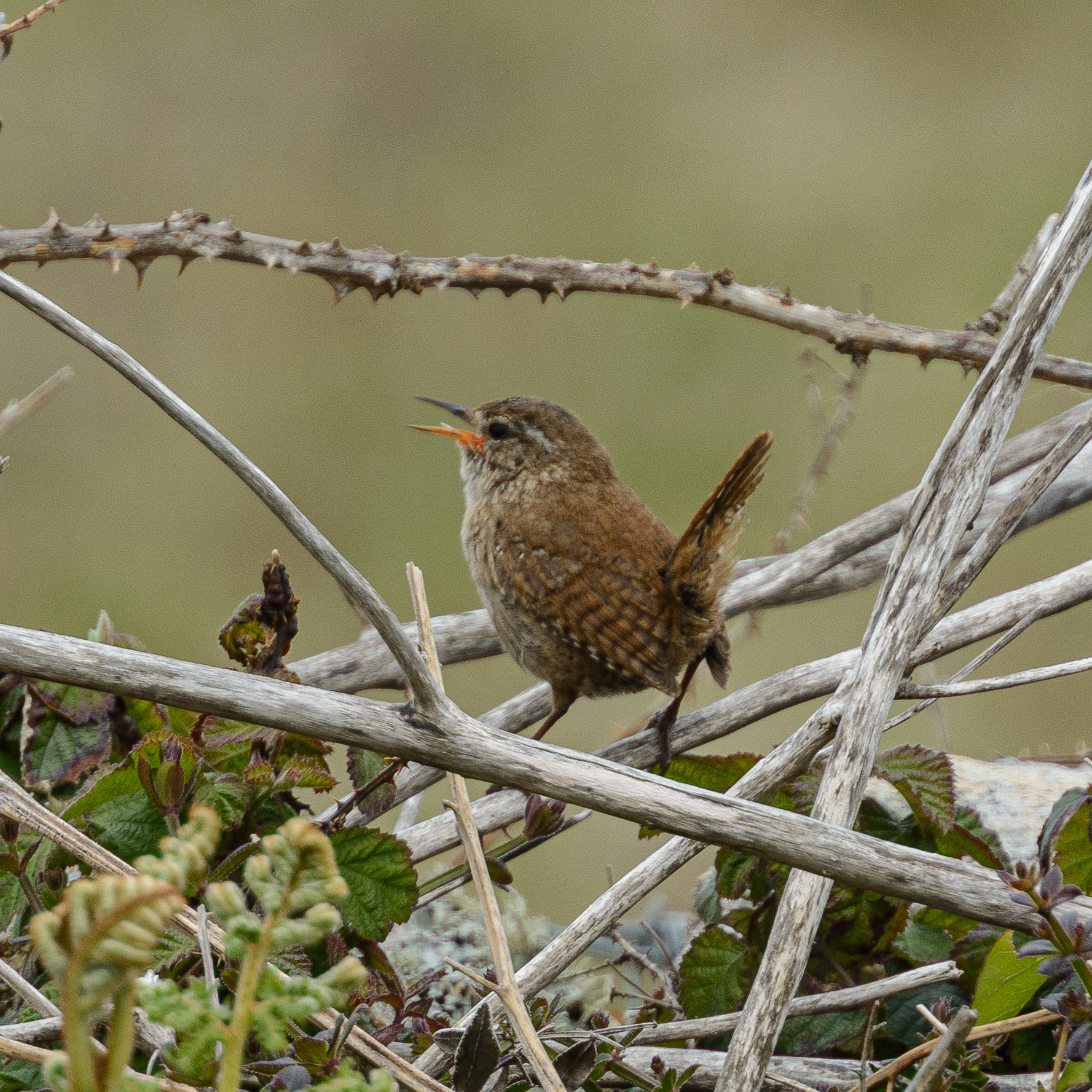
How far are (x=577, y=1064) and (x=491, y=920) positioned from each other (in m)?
0.12

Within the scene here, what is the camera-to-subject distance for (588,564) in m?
2.04

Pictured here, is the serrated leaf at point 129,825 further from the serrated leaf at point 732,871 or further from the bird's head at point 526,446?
the bird's head at point 526,446

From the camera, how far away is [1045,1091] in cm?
93

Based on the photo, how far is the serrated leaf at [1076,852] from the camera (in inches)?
44.8

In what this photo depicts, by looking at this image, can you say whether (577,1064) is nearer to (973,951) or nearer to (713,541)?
(973,951)

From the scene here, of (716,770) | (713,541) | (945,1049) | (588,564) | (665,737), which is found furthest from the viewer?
(588,564)

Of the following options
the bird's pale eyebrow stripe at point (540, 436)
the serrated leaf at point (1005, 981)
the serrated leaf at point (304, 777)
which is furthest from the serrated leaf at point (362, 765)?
the bird's pale eyebrow stripe at point (540, 436)

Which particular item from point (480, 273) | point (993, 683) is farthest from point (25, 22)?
point (993, 683)

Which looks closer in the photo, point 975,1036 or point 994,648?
point 975,1036

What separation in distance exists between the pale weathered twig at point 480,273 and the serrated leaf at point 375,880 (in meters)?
0.74

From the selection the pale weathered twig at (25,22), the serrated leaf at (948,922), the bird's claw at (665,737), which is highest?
the pale weathered twig at (25,22)

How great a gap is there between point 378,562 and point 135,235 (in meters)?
2.46

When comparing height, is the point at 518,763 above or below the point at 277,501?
below

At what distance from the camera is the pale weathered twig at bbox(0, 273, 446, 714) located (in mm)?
885
